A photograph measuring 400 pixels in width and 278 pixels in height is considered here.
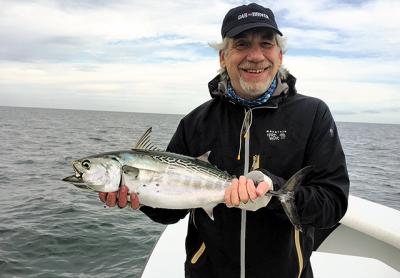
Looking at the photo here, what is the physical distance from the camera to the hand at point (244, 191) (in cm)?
254

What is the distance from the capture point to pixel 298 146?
291cm

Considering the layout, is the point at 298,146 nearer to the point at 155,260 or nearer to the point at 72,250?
the point at 155,260

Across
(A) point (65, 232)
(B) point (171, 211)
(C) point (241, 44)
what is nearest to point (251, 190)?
(B) point (171, 211)

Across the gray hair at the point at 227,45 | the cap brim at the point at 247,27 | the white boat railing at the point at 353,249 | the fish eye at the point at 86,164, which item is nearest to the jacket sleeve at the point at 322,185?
the gray hair at the point at 227,45

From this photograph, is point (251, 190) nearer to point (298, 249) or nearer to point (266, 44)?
point (298, 249)

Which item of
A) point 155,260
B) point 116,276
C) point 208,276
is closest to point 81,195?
point 116,276

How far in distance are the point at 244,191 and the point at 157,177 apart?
2.20 ft

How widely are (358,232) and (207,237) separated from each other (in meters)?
3.23

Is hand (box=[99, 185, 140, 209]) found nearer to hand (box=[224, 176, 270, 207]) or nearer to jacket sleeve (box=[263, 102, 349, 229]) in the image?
hand (box=[224, 176, 270, 207])

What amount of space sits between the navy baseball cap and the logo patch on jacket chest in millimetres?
742

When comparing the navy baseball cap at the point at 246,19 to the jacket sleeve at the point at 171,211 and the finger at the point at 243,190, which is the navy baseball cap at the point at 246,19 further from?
the finger at the point at 243,190

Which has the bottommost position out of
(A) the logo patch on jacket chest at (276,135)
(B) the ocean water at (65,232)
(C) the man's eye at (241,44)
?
(B) the ocean water at (65,232)

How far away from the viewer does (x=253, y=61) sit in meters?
2.96

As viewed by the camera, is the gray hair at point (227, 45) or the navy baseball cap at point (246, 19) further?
the gray hair at point (227, 45)
